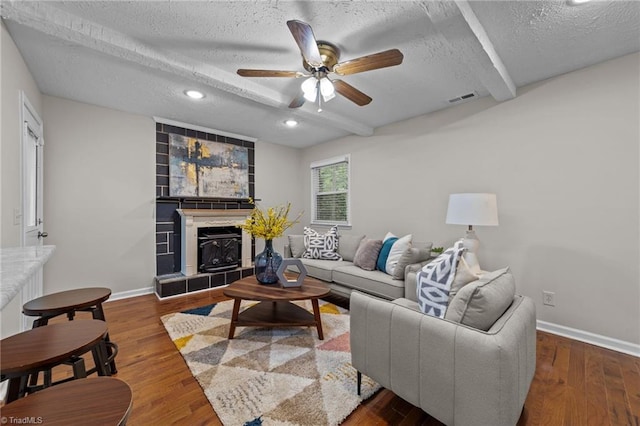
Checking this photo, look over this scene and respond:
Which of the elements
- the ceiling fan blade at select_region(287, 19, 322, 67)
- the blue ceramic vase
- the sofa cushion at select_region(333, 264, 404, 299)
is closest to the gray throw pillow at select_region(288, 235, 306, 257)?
the sofa cushion at select_region(333, 264, 404, 299)

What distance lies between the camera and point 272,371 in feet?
6.23

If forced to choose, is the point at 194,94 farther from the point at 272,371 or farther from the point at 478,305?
the point at 478,305

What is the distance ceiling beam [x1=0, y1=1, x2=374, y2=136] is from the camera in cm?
168

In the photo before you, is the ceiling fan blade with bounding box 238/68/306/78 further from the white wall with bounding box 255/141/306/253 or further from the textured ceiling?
the white wall with bounding box 255/141/306/253

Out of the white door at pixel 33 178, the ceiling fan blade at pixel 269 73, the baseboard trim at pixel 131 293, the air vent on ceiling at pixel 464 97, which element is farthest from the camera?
the baseboard trim at pixel 131 293

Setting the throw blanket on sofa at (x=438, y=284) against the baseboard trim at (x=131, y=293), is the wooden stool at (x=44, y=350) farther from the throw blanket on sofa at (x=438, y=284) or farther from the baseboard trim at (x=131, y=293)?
the baseboard trim at (x=131, y=293)

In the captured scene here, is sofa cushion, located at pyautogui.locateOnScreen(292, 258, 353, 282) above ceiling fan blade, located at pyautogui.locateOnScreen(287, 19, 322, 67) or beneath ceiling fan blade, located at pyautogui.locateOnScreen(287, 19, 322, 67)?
beneath

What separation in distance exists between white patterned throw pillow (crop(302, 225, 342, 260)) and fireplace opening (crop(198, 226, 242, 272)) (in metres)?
1.22

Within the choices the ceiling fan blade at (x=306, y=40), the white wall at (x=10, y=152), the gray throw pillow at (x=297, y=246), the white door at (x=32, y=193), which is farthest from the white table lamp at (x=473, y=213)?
the white door at (x=32, y=193)

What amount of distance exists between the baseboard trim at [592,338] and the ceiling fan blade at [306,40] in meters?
3.20

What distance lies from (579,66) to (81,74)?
4.64 metres

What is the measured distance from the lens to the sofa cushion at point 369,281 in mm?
2641

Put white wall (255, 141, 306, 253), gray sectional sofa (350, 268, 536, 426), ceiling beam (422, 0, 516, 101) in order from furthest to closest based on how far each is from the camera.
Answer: white wall (255, 141, 306, 253)
ceiling beam (422, 0, 516, 101)
gray sectional sofa (350, 268, 536, 426)

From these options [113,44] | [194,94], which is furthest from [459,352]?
[194,94]
